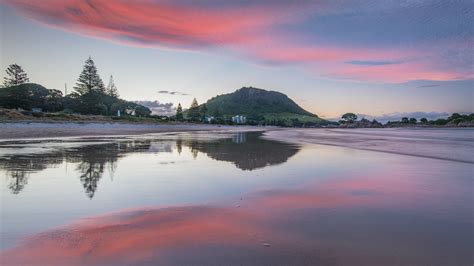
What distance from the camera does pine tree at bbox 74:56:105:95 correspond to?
282 ft

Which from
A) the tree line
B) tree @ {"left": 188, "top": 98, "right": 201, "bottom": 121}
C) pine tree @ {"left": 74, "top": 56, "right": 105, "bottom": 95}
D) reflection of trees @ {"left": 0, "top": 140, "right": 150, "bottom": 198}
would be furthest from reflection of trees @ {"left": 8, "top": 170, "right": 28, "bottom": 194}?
tree @ {"left": 188, "top": 98, "right": 201, "bottom": 121}

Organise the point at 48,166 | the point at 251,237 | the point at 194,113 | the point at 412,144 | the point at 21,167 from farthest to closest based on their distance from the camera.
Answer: the point at 194,113, the point at 412,144, the point at 48,166, the point at 21,167, the point at 251,237

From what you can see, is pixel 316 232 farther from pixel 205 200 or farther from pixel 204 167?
pixel 204 167

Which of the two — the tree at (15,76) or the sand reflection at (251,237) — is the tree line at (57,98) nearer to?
the tree at (15,76)

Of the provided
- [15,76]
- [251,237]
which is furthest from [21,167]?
[15,76]

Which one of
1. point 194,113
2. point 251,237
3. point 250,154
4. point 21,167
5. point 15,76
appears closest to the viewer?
point 251,237

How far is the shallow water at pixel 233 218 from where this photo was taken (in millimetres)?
3658

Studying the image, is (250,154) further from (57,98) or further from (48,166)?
(57,98)

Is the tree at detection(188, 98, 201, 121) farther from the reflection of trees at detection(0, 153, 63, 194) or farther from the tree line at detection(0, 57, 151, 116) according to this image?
the reflection of trees at detection(0, 153, 63, 194)

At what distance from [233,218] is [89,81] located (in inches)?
3707

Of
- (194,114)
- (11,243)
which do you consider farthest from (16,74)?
(11,243)

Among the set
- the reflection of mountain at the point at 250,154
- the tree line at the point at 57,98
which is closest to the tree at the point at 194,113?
the tree line at the point at 57,98

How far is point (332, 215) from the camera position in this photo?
A: 5.34 meters

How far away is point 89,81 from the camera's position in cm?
8662
